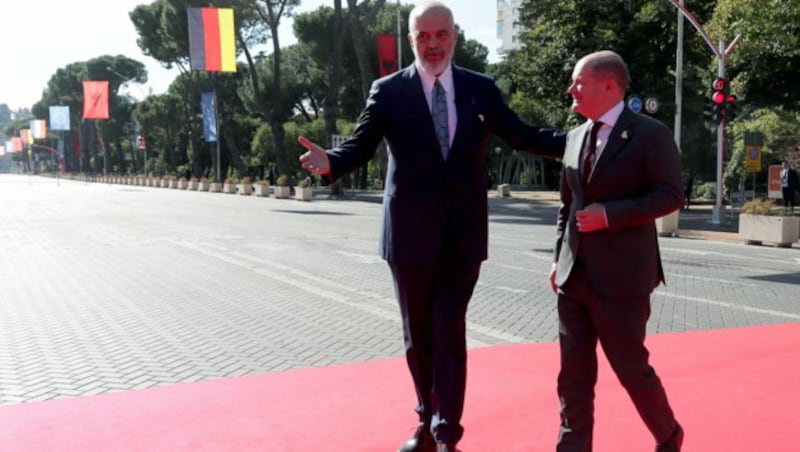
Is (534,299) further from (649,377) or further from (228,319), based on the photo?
(649,377)

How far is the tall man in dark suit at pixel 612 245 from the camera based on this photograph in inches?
113

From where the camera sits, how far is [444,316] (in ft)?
10.4

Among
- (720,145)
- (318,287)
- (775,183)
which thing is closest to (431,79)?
(318,287)

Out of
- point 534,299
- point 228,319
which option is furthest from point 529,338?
point 228,319

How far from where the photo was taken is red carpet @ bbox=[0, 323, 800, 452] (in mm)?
3678

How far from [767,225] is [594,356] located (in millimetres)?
14316

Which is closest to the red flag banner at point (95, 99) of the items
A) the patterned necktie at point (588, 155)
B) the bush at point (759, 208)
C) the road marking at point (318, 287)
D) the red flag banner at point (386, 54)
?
the red flag banner at point (386, 54)

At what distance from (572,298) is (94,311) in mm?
6027

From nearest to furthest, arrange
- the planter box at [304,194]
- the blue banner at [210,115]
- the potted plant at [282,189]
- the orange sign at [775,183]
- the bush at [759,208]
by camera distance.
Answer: the bush at [759,208], the orange sign at [775,183], the planter box at [304,194], the potted plant at [282,189], the blue banner at [210,115]

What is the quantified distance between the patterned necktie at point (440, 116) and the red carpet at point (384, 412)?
1449mm

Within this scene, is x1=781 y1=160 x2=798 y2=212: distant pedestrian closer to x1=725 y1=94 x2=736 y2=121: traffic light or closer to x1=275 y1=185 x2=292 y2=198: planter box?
x1=725 y1=94 x2=736 y2=121: traffic light

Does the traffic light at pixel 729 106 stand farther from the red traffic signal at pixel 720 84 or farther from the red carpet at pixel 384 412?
the red carpet at pixel 384 412

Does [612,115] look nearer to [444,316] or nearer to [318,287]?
[444,316]

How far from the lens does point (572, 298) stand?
3.04 metres
